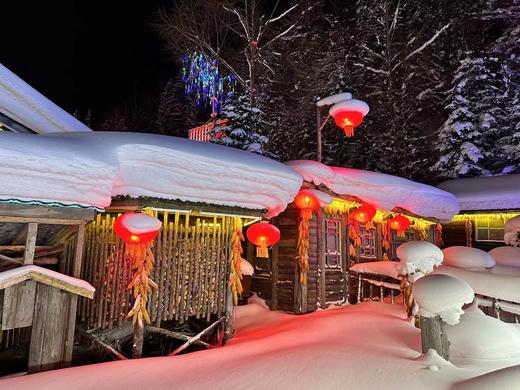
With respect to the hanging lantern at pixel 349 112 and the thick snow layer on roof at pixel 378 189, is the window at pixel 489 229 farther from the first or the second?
the hanging lantern at pixel 349 112

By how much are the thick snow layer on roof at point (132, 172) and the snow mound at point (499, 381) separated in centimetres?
475

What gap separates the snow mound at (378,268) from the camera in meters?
11.5

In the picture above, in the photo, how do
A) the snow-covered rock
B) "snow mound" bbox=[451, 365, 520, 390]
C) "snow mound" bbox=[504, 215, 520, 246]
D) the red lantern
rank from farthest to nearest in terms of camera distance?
1. "snow mound" bbox=[504, 215, 520, 246]
2. the red lantern
3. the snow-covered rock
4. "snow mound" bbox=[451, 365, 520, 390]

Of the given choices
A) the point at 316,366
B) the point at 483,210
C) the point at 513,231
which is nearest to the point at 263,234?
the point at 316,366

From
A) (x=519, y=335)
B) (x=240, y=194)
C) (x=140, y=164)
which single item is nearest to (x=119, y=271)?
(x=140, y=164)

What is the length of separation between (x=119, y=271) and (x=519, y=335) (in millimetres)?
7174

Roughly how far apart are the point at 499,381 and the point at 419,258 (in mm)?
4106

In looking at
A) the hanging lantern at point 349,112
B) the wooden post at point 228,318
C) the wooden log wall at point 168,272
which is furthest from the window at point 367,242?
the wooden log wall at point 168,272

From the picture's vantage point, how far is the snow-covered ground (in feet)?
16.4

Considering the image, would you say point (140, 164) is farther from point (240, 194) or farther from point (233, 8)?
point (233, 8)

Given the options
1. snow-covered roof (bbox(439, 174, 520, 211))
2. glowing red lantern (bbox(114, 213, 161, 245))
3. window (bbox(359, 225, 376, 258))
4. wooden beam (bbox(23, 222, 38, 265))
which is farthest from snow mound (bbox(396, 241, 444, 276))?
snow-covered roof (bbox(439, 174, 520, 211))

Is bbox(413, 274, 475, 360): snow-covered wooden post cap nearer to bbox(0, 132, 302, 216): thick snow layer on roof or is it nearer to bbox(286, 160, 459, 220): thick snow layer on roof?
bbox(0, 132, 302, 216): thick snow layer on roof

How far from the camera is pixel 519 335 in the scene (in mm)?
6461

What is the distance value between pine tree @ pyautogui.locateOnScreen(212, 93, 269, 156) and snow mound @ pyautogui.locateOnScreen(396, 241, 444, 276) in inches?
395
